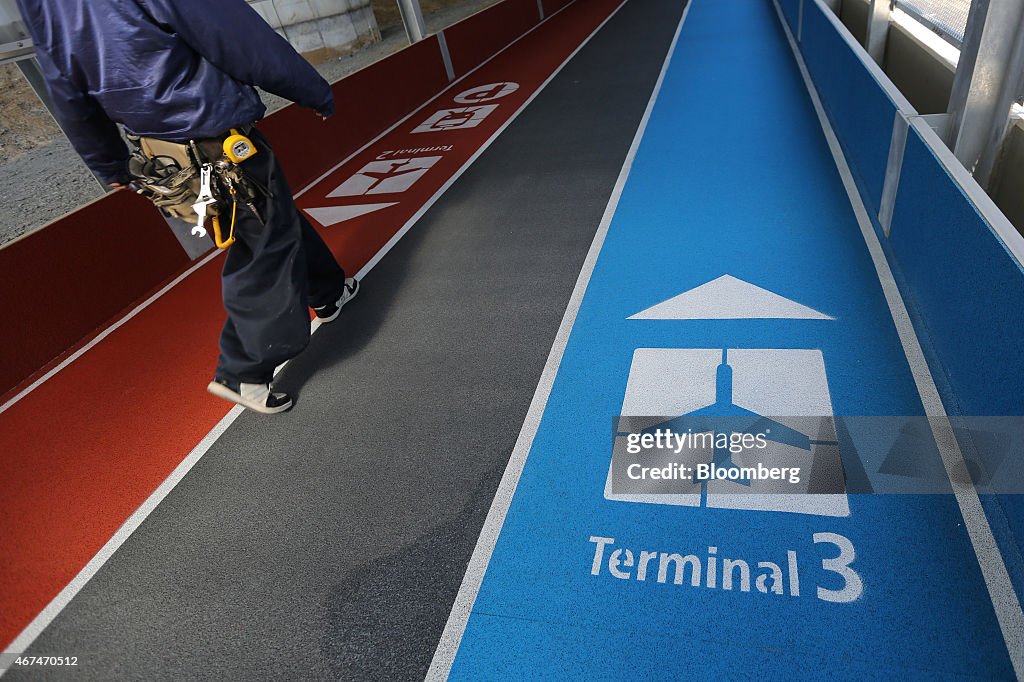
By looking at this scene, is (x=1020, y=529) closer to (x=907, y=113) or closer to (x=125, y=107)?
(x=907, y=113)

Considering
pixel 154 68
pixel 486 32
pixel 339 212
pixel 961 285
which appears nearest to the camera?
pixel 961 285

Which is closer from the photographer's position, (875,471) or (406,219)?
(875,471)

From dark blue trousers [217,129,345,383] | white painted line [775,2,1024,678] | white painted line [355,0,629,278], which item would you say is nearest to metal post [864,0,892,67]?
white painted line [775,2,1024,678]

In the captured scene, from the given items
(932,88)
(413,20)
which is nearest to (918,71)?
(932,88)

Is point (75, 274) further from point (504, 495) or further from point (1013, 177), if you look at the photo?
point (1013, 177)

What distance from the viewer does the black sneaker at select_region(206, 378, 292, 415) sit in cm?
382

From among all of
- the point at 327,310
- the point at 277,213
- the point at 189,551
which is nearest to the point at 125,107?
the point at 277,213

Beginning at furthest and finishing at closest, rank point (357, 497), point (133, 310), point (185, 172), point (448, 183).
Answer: point (448, 183) → point (133, 310) → point (185, 172) → point (357, 497)

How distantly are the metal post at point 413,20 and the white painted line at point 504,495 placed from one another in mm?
7259

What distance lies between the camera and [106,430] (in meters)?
4.00

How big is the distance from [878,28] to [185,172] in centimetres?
711

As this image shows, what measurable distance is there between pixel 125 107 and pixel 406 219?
3.12 m

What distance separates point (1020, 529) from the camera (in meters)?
2.22

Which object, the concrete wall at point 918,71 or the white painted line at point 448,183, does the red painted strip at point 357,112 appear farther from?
the concrete wall at point 918,71
